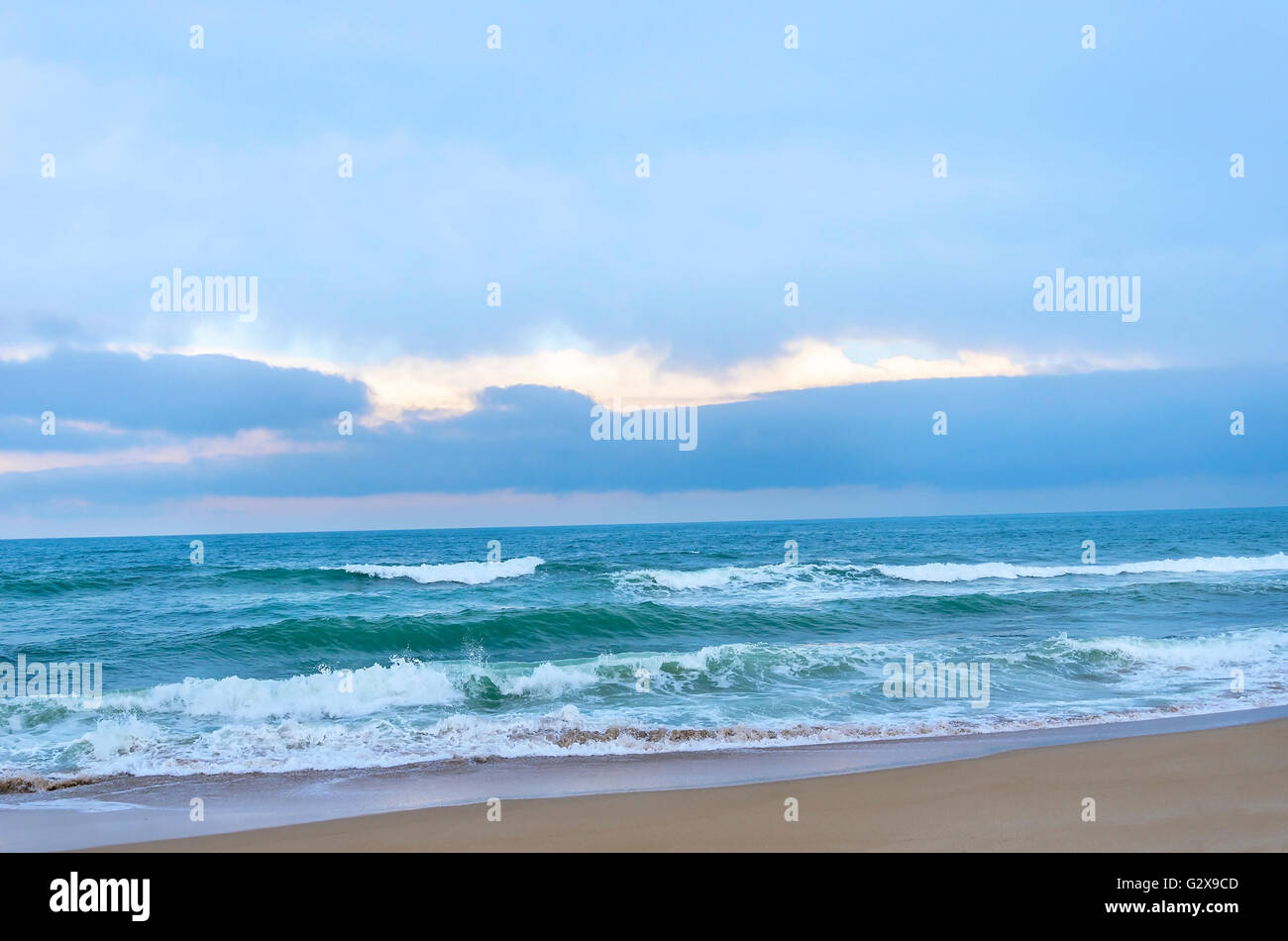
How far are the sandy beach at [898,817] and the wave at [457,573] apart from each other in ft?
81.9

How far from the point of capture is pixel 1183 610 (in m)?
20.0

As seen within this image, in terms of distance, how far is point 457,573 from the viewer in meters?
33.5

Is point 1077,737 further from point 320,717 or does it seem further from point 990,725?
point 320,717

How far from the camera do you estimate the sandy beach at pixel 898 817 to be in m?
5.31

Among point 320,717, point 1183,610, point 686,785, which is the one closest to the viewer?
point 686,785

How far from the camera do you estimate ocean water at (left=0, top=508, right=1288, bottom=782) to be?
360 inches
